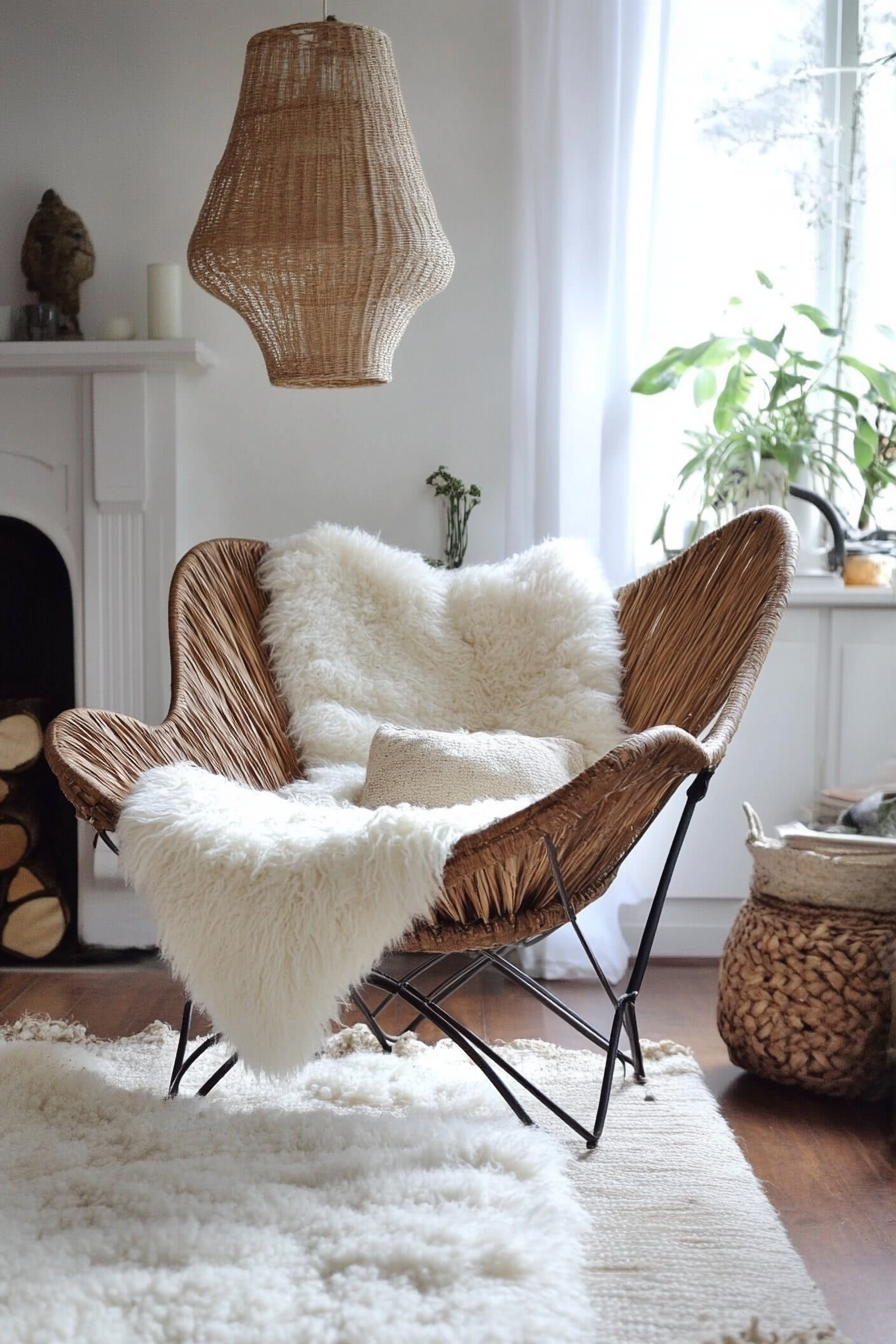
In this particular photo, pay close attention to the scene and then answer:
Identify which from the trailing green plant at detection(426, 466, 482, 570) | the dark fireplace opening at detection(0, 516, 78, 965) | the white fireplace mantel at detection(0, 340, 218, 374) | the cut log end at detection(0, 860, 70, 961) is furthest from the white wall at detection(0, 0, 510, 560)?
the cut log end at detection(0, 860, 70, 961)

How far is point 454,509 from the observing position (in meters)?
2.88

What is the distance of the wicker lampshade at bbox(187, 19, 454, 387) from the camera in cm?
186

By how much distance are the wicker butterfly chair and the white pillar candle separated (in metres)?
0.63

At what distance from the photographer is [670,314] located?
9.66ft

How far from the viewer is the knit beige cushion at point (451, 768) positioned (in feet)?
6.56

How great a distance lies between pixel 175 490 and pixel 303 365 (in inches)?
36.4

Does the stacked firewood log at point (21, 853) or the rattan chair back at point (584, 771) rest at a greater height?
the rattan chair back at point (584, 771)

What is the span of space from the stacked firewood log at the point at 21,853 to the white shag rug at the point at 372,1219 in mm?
790

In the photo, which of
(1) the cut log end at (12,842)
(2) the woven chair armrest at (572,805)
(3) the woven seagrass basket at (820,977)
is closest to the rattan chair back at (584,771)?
(2) the woven chair armrest at (572,805)

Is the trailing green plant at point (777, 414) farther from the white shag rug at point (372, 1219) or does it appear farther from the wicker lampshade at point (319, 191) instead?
the white shag rug at point (372, 1219)

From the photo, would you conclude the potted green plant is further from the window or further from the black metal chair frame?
the black metal chair frame

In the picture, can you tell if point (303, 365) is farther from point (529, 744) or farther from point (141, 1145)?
point (141, 1145)

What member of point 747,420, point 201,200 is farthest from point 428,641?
point 201,200

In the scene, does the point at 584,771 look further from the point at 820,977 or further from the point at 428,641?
the point at 428,641
